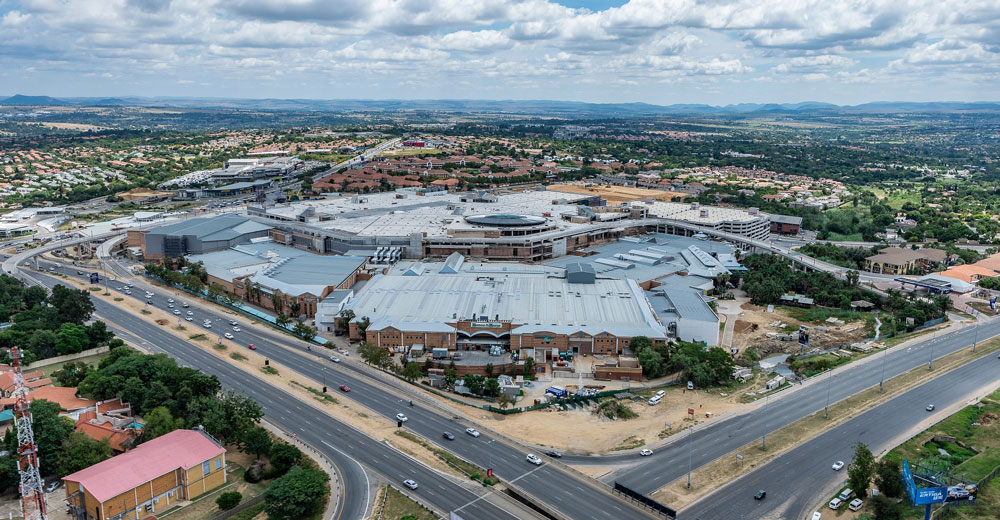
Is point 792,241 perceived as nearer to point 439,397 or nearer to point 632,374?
point 632,374

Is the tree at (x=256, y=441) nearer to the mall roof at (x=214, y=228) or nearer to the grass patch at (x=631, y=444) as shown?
the grass patch at (x=631, y=444)

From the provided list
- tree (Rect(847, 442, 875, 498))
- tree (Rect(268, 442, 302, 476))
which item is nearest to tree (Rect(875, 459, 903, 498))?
tree (Rect(847, 442, 875, 498))

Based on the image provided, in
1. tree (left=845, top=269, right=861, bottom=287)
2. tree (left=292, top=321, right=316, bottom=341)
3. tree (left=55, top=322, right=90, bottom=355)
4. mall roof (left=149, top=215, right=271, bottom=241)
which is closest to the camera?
tree (left=55, top=322, right=90, bottom=355)

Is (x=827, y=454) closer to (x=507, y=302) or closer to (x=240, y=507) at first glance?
(x=507, y=302)

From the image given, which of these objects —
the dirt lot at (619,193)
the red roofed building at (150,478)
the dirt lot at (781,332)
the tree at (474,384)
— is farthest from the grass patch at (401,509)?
the dirt lot at (619,193)

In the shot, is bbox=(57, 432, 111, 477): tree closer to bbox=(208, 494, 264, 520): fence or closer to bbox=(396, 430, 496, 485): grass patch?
bbox=(208, 494, 264, 520): fence

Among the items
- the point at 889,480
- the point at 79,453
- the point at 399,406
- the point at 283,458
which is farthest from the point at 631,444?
the point at 79,453

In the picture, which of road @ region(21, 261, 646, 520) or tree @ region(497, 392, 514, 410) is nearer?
road @ region(21, 261, 646, 520)
